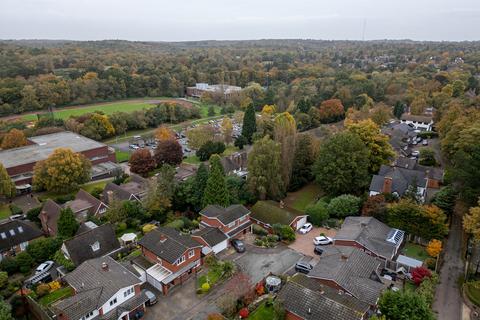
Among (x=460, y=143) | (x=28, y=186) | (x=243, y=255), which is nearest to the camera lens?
(x=243, y=255)

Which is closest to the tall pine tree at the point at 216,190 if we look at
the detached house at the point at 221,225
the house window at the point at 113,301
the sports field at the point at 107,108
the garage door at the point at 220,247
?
the detached house at the point at 221,225

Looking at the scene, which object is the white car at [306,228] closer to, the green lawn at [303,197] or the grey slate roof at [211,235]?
the green lawn at [303,197]

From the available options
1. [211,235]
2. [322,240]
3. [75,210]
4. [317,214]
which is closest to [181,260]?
[211,235]

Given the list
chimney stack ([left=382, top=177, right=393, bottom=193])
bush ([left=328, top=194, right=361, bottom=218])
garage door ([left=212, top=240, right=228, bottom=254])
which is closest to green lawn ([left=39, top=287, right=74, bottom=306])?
garage door ([left=212, top=240, right=228, bottom=254])

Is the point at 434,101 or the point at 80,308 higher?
the point at 434,101

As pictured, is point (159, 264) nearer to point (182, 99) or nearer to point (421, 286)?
point (421, 286)

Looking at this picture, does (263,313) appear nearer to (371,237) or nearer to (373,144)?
(371,237)

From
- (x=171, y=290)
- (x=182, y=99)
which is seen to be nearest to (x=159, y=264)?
(x=171, y=290)
